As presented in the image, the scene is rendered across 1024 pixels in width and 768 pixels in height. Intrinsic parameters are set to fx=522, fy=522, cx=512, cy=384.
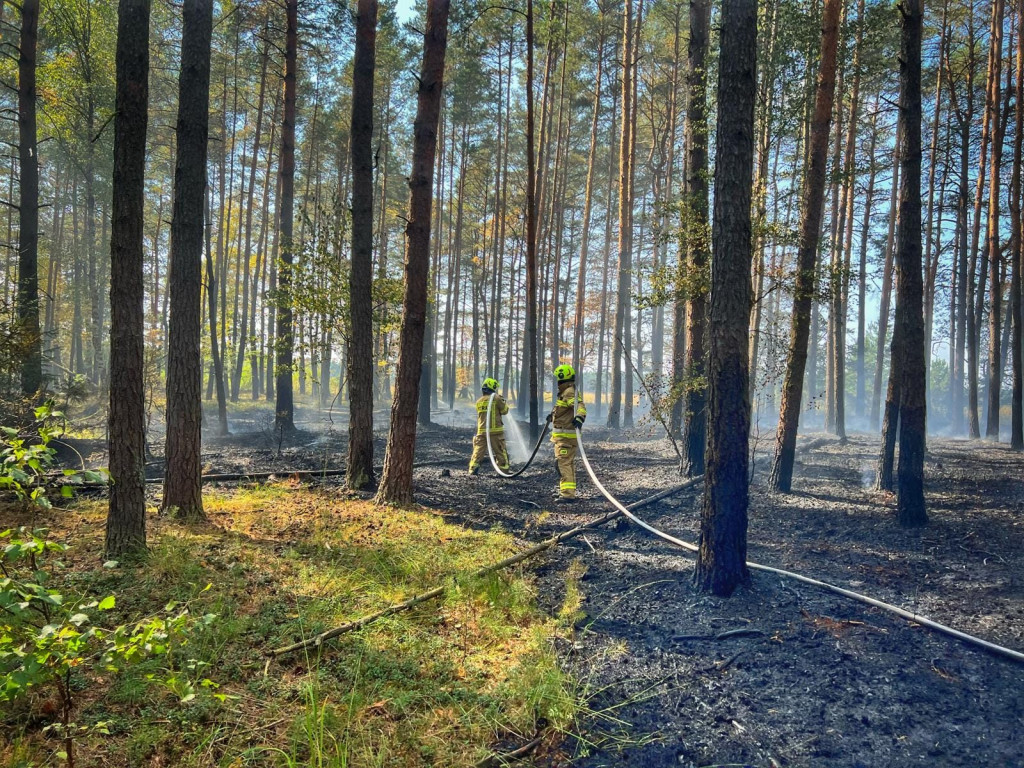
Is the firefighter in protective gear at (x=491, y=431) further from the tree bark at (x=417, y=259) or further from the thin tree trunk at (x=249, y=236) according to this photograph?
the thin tree trunk at (x=249, y=236)

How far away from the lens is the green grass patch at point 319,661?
263 centimetres

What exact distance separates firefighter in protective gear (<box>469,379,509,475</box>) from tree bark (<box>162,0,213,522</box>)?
539cm

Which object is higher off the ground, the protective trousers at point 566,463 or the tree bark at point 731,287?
the tree bark at point 731,287

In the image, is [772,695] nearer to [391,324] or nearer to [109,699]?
[109,699]

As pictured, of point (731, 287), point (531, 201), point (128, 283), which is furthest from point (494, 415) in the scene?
point (128, 283)

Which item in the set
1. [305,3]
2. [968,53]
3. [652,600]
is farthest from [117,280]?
[968,53]

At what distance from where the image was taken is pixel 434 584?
4711 millimetres

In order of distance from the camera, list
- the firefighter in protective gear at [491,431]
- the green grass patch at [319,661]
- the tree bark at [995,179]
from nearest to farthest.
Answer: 1. the green grass patch at [319,661]
2. the firefighter in protective gear at [491,431]
3. the tree bark at [995,179]

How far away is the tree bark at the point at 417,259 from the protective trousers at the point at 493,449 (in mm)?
3312

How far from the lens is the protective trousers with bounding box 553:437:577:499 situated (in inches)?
336

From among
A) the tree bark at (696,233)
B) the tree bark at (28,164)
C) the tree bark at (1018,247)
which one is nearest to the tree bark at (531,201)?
the tree bark at (696,233)

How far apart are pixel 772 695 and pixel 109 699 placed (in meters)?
3.81

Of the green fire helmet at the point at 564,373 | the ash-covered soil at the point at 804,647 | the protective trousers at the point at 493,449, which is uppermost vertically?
the green fire helmet at the point at 564,373

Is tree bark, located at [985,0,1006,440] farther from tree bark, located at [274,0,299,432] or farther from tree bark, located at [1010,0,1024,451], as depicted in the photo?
tree bark, located at [274,0,299,432]
